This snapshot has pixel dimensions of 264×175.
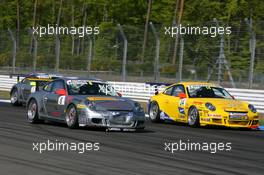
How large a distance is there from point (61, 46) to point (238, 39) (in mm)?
11386

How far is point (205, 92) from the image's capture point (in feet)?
62.3

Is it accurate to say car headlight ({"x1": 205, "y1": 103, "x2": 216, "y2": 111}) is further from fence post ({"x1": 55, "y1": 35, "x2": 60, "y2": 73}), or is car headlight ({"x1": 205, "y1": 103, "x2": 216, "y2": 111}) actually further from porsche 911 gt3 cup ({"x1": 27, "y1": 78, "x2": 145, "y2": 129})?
fence post ({"x1": 55, "y1": 35, "x2": 60, "y2": 73})

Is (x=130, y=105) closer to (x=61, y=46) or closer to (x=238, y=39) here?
(x=238, y=39)

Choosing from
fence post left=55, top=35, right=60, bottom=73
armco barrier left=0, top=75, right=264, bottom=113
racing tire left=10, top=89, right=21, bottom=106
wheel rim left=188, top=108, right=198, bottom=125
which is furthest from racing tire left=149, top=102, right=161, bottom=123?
fence post left=55, top=35, right=60, bottom=73

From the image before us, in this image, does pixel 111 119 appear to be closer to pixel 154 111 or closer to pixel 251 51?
pixel 154 111

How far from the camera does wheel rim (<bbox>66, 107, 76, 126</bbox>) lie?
52.3 ft

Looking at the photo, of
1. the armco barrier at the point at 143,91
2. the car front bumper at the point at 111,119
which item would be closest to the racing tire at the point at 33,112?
the car front bumper at the point at 111,119

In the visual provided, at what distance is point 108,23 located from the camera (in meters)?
83.1

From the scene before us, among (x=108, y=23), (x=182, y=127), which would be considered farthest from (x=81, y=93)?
(x=108, y=23)

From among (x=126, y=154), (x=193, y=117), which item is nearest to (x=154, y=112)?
(x=193, y=117)

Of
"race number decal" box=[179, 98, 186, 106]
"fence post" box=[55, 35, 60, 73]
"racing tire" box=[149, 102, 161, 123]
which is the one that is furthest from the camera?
"fence post" box=[55, 35, 60, 73]

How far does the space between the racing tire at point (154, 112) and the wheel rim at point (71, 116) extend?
410cm

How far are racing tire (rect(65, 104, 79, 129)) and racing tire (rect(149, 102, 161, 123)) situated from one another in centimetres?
409

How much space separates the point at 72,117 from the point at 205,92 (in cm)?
438
